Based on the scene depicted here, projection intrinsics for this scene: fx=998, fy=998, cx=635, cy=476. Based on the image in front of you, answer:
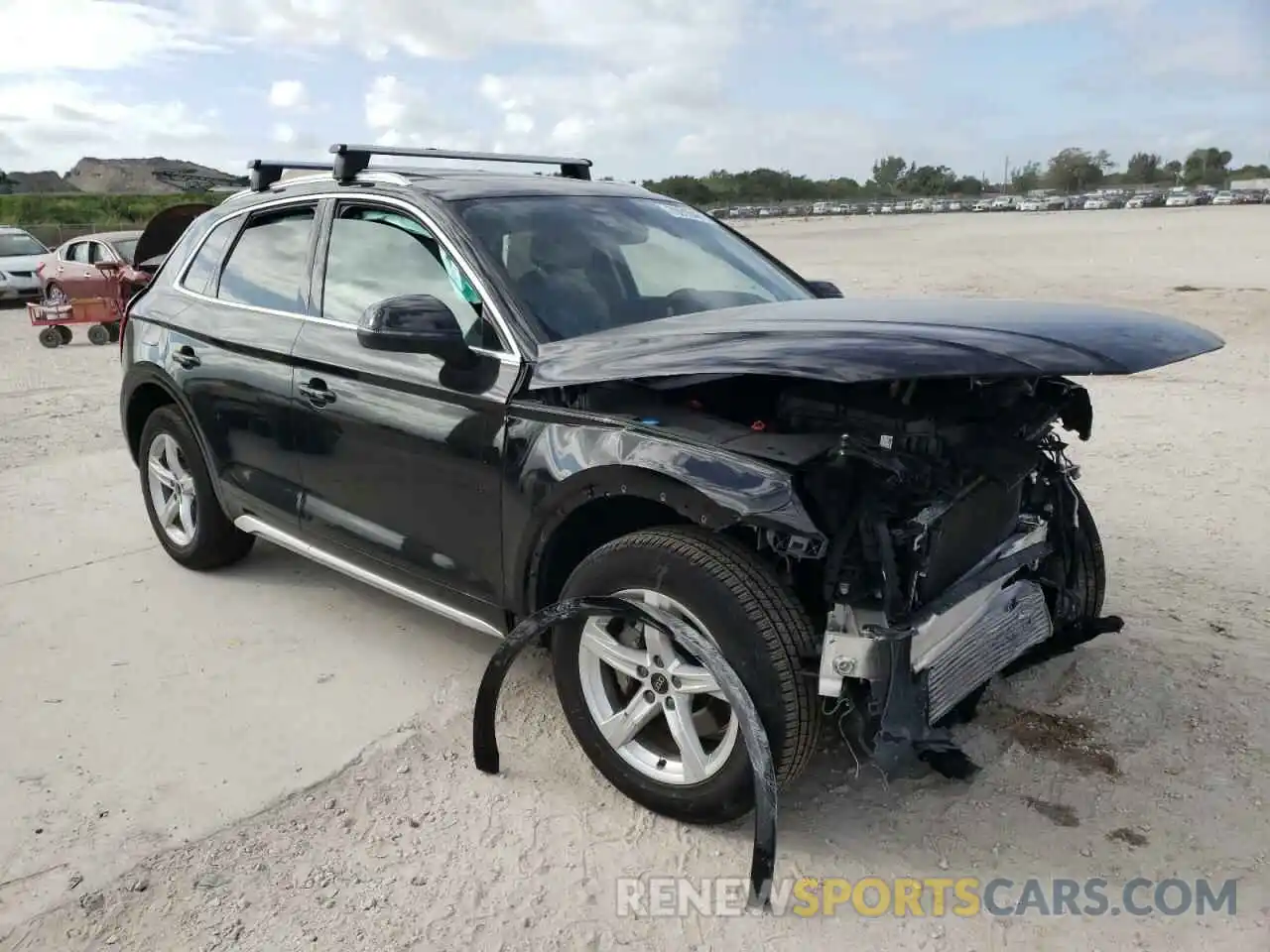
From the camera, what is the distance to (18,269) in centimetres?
2027

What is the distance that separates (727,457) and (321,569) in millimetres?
3101

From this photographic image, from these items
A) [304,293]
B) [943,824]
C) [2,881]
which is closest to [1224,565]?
[943,824]

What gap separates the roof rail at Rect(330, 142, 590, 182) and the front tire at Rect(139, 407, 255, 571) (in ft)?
5.20

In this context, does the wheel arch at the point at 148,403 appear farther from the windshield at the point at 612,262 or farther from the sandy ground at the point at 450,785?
the windshield at the point at 612,262

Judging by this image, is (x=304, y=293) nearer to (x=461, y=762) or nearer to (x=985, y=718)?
(x=461, y=762)

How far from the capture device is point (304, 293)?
4.10 metres

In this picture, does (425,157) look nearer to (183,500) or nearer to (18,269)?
(183,500)

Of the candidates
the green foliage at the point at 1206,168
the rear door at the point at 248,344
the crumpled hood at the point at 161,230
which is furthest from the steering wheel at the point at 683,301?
the green foliage at the point at 1206,168

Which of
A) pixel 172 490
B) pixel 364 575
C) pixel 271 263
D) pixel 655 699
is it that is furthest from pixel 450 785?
pixel 172 490

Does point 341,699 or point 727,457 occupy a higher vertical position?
point 727,457

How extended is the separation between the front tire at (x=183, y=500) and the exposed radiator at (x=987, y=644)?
3.49m

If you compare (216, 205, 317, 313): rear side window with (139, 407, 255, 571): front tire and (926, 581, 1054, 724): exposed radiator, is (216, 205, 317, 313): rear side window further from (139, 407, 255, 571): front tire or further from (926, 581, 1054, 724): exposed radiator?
(926, 581, 1054, 724): exposed radiator

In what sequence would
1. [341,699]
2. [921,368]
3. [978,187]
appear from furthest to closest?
[978,187] < [341,699] < [921,368]

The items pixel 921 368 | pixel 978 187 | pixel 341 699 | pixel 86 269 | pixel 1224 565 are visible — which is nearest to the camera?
pixel 921 368
